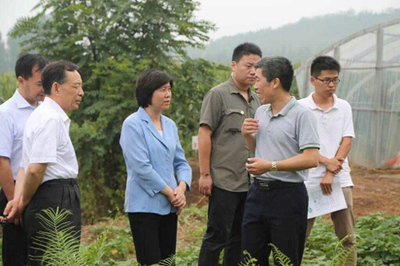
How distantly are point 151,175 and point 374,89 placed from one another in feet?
31.7

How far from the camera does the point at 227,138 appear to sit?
13.6 ft

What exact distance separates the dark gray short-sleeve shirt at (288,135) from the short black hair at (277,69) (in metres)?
0.14

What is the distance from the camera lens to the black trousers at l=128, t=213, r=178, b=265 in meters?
3.61

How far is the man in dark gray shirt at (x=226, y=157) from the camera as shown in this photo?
407cm

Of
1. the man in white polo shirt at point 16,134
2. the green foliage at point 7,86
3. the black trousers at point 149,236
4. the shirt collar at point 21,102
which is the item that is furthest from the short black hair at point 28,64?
the green foliage at point 7,86

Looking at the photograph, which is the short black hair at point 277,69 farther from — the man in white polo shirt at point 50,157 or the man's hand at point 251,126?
the man in white polo shirt at point 50,157

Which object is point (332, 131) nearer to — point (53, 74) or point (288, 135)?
point (288, 135)

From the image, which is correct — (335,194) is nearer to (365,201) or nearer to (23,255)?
(23,255)

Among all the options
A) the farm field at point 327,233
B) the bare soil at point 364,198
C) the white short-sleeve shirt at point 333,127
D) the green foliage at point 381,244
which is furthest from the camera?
the bare soil at point 364,198

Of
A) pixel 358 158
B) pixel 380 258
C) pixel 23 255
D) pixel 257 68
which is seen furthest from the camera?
pixel 358 158

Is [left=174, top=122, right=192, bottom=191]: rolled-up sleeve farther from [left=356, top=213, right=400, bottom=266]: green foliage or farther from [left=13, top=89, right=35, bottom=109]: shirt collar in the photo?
[left=356, top=213, right=400, bottom=266]: green foliage

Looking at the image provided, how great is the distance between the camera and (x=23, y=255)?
12.1 ft

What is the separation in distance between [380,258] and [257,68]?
2.47 meters

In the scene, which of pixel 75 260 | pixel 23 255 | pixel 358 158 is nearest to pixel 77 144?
pixel 23 255
